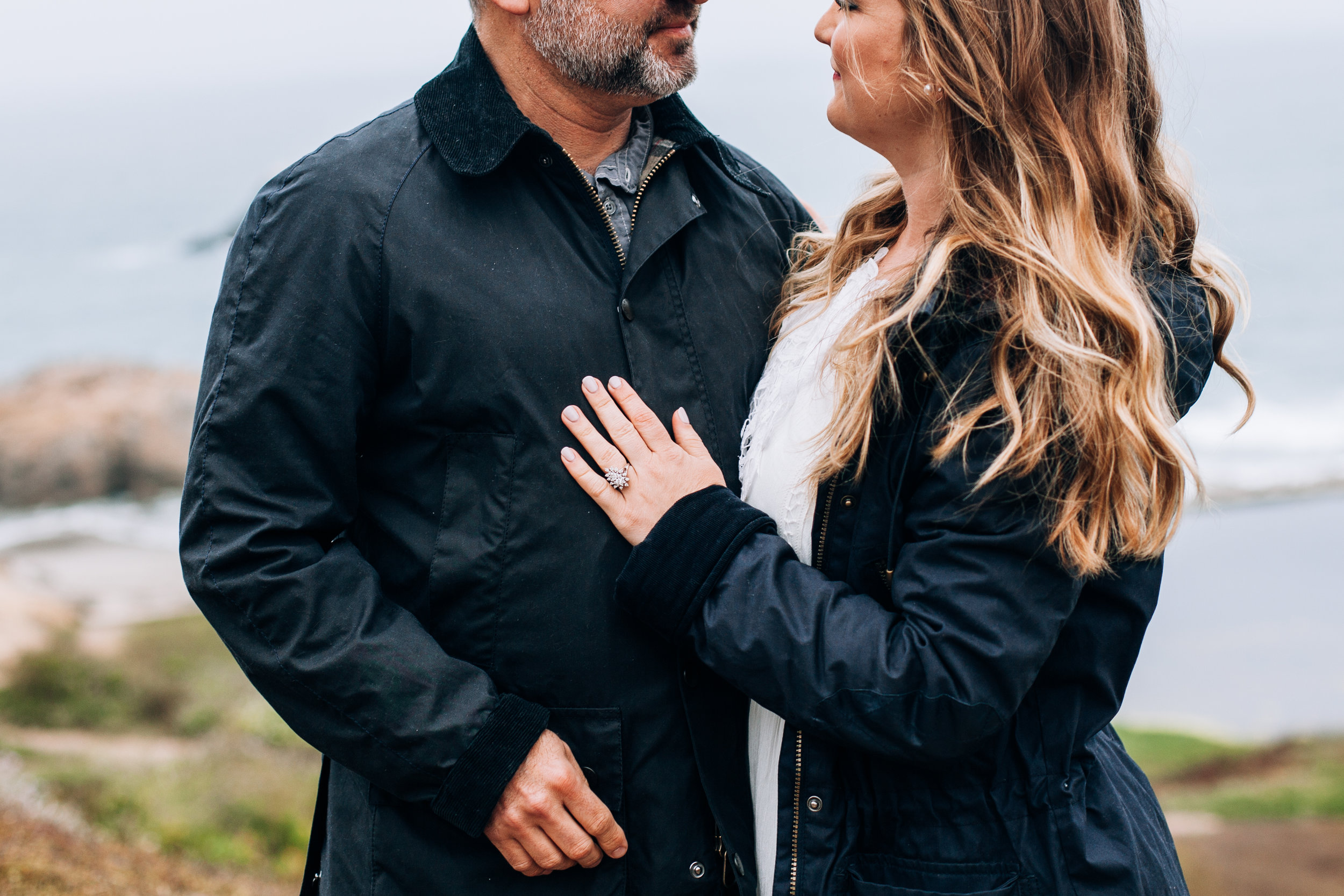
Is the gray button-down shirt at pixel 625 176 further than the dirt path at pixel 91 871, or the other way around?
the dirt path at pixel 91 871

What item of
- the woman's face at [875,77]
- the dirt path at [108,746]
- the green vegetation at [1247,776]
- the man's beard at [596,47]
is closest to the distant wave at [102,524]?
the dirt path at [108,746]

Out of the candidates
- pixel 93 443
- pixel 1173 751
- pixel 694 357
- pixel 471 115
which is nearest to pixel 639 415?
pixel 694 357

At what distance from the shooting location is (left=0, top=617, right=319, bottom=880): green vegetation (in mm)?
3686

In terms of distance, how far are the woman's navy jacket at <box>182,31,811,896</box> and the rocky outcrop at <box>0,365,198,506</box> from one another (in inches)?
364

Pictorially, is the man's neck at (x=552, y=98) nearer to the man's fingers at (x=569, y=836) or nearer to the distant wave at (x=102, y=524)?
the man's fingers at (x=569, y=836)

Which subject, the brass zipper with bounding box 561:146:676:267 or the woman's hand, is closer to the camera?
the woman's hand

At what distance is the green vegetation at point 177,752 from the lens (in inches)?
145

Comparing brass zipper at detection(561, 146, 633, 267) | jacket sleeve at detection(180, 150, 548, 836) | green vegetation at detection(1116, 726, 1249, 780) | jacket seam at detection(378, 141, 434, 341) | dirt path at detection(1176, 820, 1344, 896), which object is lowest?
green vegetation at detection(1116, 726, 1249, 780)

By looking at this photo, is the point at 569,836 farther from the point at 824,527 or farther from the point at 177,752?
the point at 177,752

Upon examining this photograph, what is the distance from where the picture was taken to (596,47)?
183cm

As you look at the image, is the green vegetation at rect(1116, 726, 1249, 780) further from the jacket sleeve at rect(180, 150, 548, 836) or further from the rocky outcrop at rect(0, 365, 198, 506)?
the rocky outcrop at rect(0, 365, 198, 506)

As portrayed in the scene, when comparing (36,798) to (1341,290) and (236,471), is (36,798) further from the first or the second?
(1341,290)

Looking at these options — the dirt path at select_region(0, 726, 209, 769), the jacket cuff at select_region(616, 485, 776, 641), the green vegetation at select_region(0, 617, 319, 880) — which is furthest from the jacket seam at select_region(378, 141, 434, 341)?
the dirt path at select_region(0, 726, 209, 769)

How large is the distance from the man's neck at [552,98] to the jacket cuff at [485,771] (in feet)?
3.16
